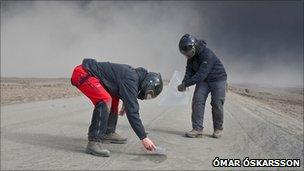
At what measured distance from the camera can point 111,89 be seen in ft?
23.3

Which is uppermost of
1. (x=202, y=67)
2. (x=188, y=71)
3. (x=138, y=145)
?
(x=202, y=67)

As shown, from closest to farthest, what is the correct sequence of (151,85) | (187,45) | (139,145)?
(151,85)
(187,45)
(139,145)

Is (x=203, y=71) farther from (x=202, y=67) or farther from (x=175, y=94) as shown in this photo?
(x=175, y=94)

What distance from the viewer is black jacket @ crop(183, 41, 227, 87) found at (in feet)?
28.2

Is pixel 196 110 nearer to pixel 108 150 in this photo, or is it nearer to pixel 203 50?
pixel 203 50

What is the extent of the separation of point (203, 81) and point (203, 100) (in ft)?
1.12

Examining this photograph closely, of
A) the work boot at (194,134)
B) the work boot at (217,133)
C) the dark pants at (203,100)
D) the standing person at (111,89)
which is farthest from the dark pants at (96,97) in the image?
the work boot at (217,133)

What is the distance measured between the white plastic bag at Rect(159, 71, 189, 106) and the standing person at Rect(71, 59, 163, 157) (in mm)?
888

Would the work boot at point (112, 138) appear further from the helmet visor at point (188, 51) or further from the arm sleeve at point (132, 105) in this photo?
the helmet visor at point (188, 51)

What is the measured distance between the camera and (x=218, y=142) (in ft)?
28.7

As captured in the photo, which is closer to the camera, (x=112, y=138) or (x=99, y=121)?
(x=99, y=121)

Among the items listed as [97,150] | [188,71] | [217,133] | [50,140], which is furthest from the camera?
[217,133]

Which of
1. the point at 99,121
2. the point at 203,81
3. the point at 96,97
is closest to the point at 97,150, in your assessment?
the point at 99,121

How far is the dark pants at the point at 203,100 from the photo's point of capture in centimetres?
911
